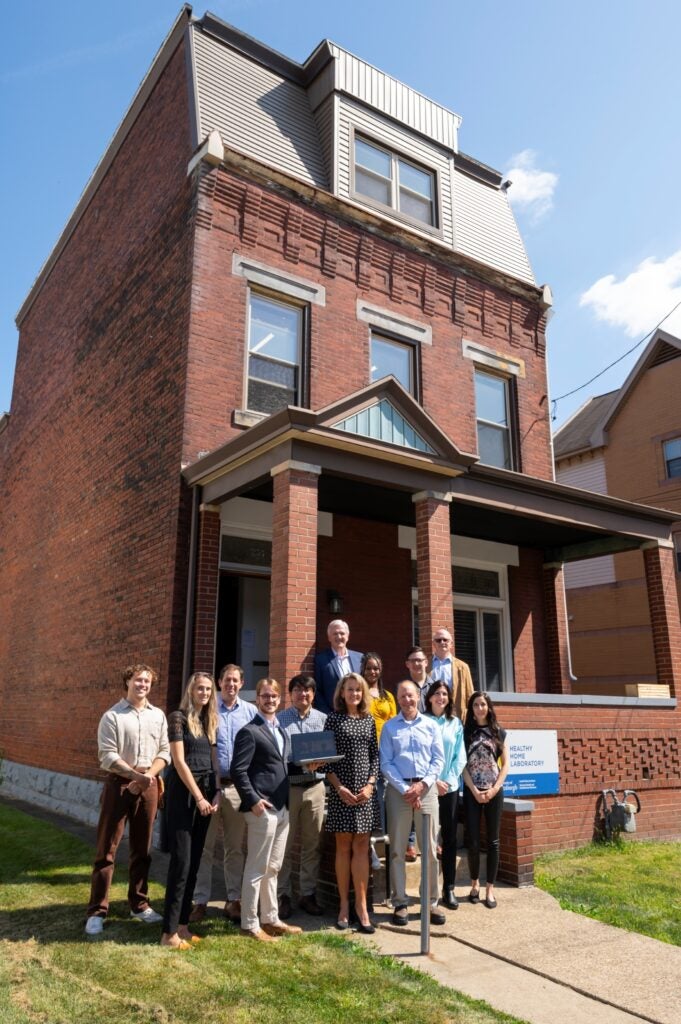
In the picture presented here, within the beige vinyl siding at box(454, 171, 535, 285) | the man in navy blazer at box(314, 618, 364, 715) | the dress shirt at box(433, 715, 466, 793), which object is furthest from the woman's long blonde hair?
the beige vinyl siding at box(454, 171, 535, 285)

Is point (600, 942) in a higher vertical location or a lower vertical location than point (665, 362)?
lower

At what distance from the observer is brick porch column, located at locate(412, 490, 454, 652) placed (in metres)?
8.60

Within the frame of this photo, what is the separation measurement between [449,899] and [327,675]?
2104 millimetres

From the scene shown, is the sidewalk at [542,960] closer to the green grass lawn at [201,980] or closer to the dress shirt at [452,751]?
the green grass lawn at [201,980]

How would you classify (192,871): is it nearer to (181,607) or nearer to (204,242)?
(181,607)

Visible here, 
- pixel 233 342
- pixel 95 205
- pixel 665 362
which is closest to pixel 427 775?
pixel 233 342

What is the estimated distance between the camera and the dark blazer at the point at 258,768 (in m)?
5.51

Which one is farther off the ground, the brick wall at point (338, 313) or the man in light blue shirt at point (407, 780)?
the brick wall at point (338, 313)

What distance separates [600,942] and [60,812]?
27.2 feet

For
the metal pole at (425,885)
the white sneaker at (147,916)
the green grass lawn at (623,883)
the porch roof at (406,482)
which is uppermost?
the porch roof at (406,482)

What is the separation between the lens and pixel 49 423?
49.8 feet

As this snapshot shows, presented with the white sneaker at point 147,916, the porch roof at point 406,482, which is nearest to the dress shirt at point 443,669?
the porch roof at point 406,482

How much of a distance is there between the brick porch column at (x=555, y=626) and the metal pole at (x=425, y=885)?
791 centimetres

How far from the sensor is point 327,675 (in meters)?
7.12
